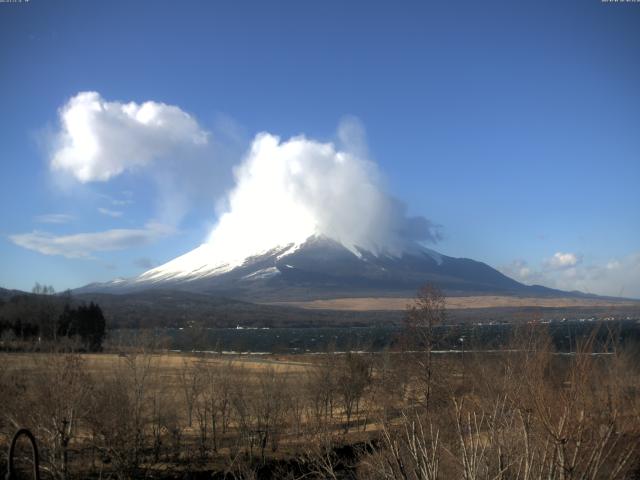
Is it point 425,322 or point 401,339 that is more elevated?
point 425,322

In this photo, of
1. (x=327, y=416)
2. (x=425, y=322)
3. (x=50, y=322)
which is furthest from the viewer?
(x=50, y=322)

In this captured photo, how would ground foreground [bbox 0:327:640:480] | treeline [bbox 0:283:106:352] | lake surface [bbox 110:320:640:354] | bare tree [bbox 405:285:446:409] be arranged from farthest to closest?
treeline [bbox 0:283:106:352] → bare tree [bbox 405:285:446:409] → lake surface [bbox 110:320:640:354] → ground foreground [bbox 0:327:640:480]

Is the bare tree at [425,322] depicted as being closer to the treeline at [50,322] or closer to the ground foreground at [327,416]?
the ground foreground at [327,416]

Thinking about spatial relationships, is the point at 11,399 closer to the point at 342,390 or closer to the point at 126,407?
the point at 126,407

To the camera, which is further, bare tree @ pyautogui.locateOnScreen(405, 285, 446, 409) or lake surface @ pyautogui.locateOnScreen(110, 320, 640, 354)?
bare tree @ pyautogui.locateOnScreen(405, 285, 446, 409)

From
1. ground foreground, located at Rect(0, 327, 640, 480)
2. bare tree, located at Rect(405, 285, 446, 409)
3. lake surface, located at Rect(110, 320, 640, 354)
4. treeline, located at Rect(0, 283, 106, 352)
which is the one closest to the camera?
ground foreground, located at Rect(0, 327, 640, 480)

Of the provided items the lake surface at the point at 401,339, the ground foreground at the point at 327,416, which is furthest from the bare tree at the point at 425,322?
the lake surface at the point at 401,339

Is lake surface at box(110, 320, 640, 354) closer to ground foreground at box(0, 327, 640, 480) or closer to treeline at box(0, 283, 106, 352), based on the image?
ground foreground at box(0, 327, 640, 480)

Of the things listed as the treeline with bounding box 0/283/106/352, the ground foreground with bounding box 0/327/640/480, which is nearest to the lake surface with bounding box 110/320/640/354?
the ground foreground with bounding box 0/327/640/480

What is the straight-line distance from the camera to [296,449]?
1230 inches

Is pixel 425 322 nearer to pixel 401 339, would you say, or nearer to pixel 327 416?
pixel 401 339

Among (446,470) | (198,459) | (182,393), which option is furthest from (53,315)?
(446,470)

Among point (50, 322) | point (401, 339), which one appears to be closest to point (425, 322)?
point (401, 339)

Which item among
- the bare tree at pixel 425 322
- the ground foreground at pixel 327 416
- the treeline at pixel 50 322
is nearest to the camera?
the ground foreground at pixel 327 416
